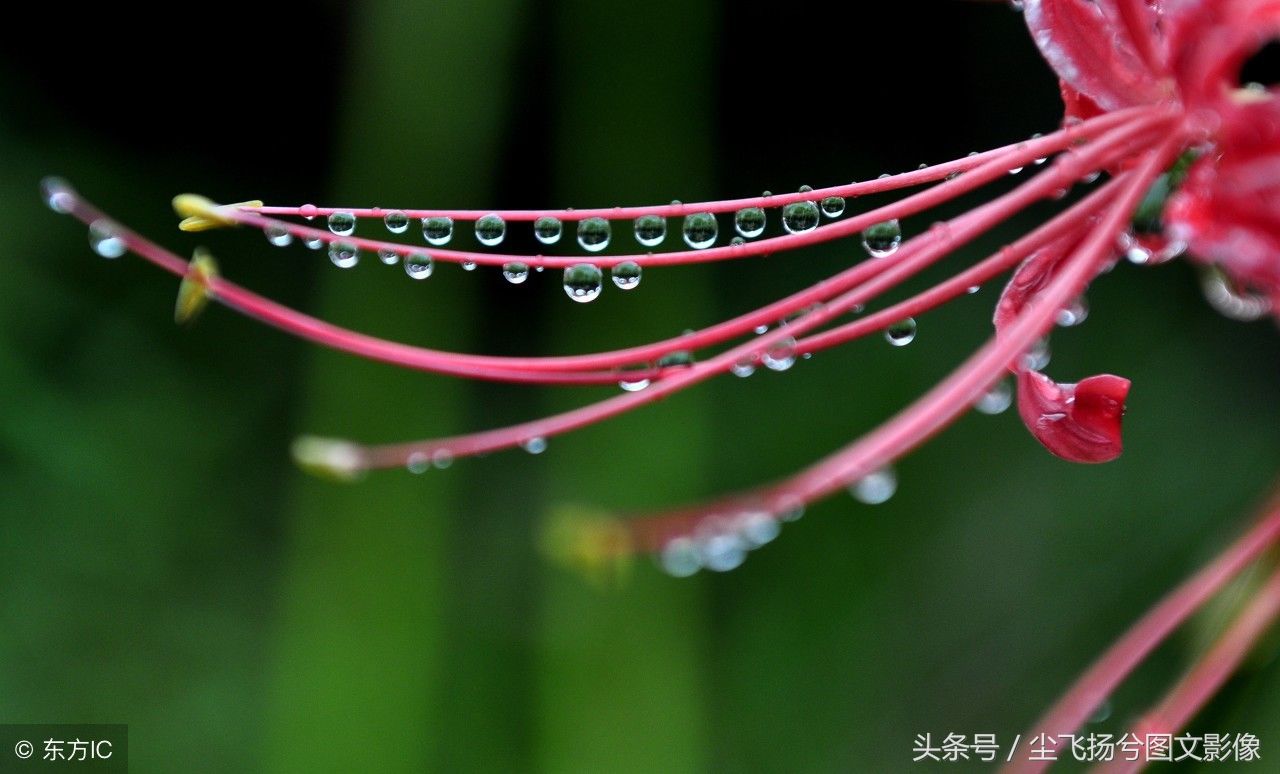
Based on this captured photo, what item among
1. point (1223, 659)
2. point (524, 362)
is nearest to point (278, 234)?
point (524, 362)

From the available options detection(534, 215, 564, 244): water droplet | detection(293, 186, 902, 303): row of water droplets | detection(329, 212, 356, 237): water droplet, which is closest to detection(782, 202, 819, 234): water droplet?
detection(293, 186, 902, 303): row of water droplets

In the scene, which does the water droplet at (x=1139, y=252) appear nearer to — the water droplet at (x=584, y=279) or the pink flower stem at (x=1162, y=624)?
the pink flower stem at (x=1162, y=624)

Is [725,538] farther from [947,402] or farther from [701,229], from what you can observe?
[701,229]

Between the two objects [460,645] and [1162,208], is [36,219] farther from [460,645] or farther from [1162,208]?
[1162,208]

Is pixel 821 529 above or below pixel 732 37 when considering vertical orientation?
below

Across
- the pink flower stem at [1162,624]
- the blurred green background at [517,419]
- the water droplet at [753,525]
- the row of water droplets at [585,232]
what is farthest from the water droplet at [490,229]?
the blurred green background at [517,419]

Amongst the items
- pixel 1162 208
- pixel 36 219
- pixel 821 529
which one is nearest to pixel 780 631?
pixel 821 529

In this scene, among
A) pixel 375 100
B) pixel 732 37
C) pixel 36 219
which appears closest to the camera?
pixel 36 219
